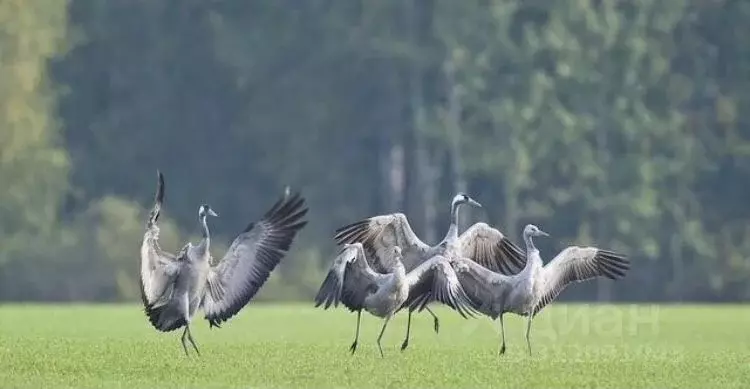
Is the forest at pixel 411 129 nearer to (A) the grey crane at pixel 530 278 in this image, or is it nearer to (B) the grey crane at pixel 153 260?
(A) the grey crane at pixel 530 278

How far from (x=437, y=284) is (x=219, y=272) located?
221 centimetres

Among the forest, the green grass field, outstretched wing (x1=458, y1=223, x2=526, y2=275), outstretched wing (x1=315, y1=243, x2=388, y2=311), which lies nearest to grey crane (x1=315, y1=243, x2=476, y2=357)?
outstretched wing (x1=315, y1=243, x2=388, y2=311)

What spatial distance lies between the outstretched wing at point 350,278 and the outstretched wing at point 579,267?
1845 mm

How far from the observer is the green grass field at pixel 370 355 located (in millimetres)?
18422

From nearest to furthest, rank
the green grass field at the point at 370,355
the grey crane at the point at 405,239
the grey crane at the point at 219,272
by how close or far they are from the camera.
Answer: the green grass field at the point at 370,355, the grey crane at the point at 219,272, the grey crane at the point at 405,239

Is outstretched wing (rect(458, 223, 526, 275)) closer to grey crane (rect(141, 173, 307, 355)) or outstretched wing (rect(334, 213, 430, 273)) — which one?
outstretched wing (rect(334, 213, 430, 273))

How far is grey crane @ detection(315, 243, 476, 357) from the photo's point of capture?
68.9 feet

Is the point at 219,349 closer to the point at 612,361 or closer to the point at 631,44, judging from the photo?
the point at 612,361

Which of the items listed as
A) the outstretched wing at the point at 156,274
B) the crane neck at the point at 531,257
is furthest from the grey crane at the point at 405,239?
the outstretched wing at the point at 156,274

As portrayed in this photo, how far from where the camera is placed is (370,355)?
21500 mm

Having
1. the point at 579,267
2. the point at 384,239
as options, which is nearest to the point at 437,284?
the point at 384,239

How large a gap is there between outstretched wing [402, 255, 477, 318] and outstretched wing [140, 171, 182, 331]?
2422 mm

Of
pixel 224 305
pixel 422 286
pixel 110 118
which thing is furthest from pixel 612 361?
pixel 110 118

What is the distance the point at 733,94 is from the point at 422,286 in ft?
118
